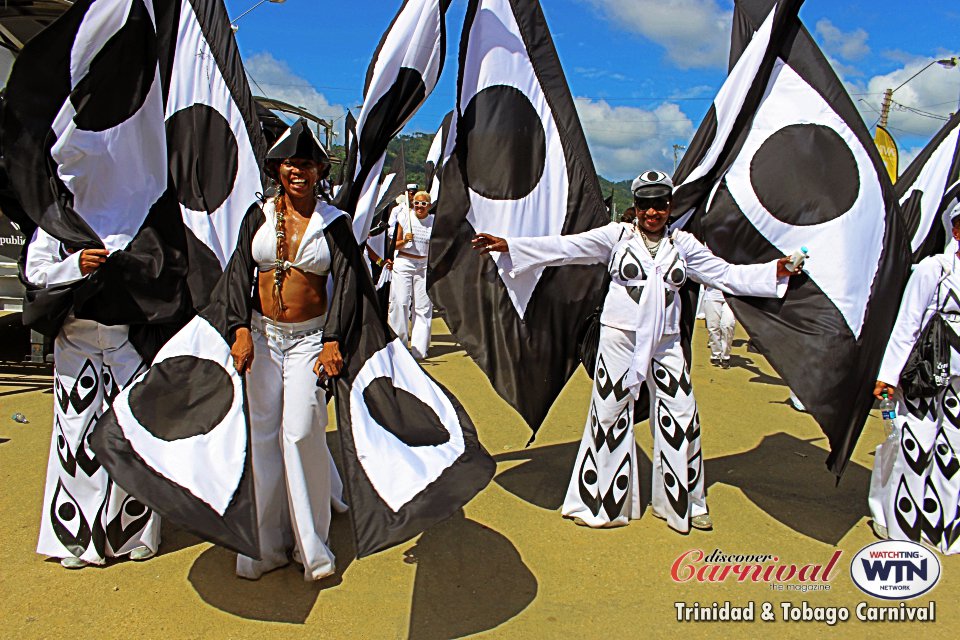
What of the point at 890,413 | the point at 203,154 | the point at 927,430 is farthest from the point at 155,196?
the point at 927,430

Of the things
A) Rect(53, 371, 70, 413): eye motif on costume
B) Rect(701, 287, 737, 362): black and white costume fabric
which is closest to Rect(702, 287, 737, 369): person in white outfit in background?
Rect(701, 287, 737, 362): black and white costume fabric

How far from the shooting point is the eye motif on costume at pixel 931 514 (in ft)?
13.1

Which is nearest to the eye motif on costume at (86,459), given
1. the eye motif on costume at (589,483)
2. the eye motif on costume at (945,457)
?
the eye motif on costume at (589,483)

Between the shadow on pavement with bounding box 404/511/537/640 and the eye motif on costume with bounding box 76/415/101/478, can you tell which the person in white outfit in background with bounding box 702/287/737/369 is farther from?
the eye motif on costume with bounding box 76/415/101/478

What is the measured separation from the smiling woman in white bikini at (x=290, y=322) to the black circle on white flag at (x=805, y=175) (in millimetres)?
2714

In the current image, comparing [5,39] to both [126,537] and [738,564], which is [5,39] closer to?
[126,537]

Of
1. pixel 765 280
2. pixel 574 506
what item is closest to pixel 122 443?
pixel 574 506

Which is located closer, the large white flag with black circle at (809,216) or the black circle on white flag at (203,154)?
the black circle on white flag at (203,154)

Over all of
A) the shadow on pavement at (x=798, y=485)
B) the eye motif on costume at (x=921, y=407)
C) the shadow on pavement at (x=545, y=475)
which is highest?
the eye motif on costume at (x=921, y=407)

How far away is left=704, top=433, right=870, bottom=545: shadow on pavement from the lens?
14.7 ft

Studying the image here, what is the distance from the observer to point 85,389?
3633 mm

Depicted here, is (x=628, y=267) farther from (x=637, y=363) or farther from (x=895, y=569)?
(x=895, y=569)

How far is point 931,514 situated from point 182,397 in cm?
402

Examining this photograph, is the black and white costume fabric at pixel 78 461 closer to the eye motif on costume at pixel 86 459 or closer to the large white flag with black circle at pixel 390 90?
the eye motif on costume at pixel 86 459
